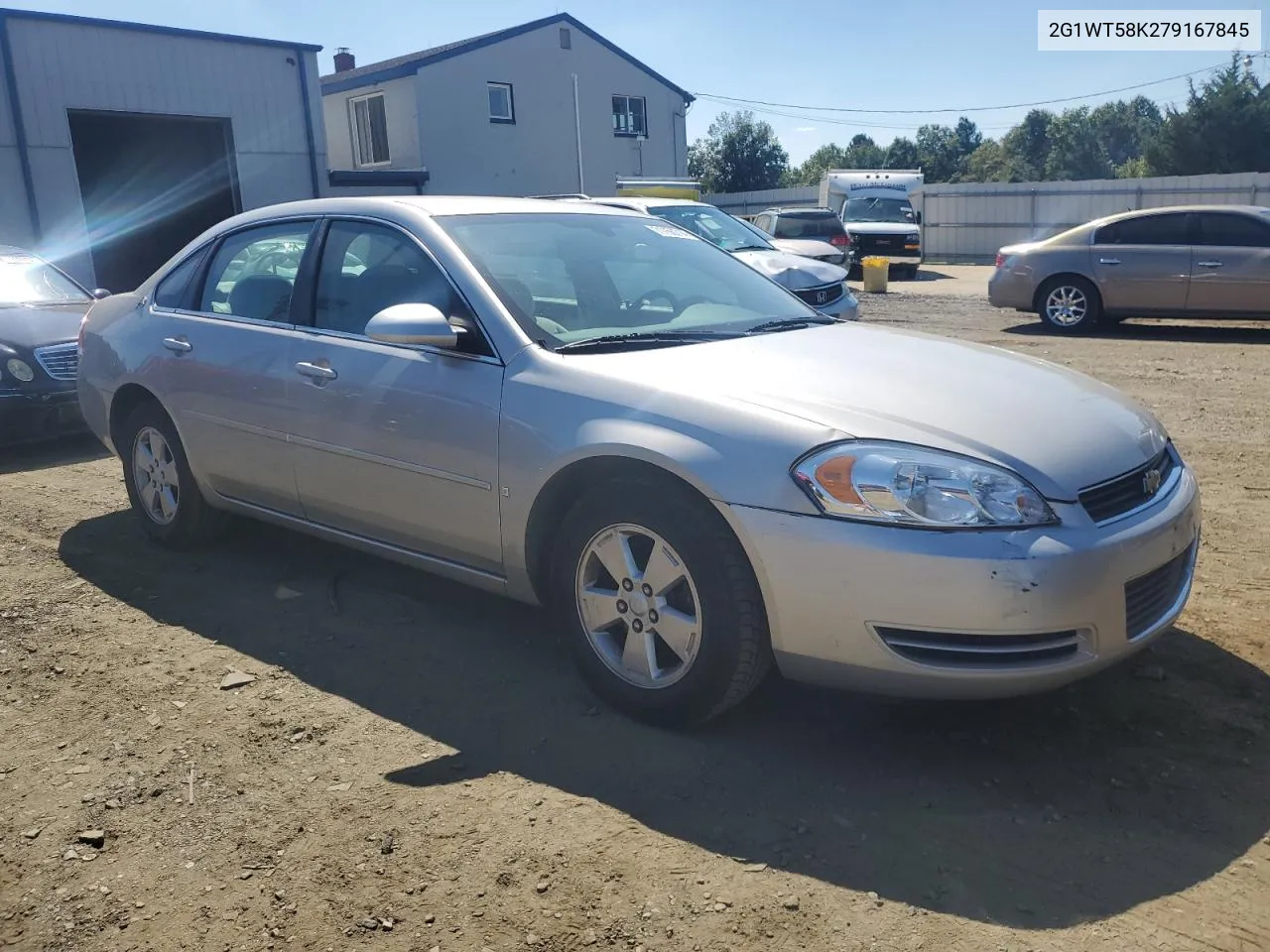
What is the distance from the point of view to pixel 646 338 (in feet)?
12.5

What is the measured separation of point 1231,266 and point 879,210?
608 inches

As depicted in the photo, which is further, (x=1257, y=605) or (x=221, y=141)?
(x=221, y=141)

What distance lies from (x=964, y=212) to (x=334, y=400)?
29.7 meters

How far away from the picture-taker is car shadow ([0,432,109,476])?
24.3ft

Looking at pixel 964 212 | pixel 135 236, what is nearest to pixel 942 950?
pixel 135 236

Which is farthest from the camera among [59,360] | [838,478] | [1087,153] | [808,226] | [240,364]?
[1087,153]

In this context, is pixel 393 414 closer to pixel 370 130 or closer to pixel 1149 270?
pixel 1149 270

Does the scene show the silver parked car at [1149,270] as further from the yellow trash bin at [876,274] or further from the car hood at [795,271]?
the yellow trash bin at [876,274]

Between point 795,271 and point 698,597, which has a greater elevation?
point 795,271

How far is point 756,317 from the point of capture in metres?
4.28

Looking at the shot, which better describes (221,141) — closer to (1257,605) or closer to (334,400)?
(334,400)

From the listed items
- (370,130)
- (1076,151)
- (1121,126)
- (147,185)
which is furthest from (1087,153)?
(147,185)

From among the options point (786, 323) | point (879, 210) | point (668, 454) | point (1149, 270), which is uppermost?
point (879, 210)

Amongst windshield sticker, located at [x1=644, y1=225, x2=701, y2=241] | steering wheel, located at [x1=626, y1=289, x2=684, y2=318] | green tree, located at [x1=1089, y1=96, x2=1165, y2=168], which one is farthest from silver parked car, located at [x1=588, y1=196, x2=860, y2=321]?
green tree, located at [x1=1089, y1=96, x2=1165, y2=168]
